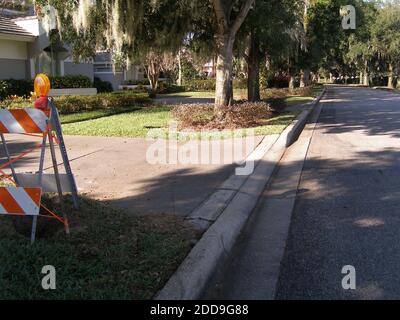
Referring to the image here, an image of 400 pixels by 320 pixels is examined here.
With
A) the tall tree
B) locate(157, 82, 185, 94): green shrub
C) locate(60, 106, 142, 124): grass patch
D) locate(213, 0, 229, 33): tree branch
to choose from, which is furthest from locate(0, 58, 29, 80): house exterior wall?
the tall tree

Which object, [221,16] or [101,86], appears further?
[101,86]

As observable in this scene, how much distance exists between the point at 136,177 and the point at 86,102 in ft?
40.4

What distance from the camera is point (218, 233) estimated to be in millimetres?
5000

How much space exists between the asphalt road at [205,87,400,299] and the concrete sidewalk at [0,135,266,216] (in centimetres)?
101

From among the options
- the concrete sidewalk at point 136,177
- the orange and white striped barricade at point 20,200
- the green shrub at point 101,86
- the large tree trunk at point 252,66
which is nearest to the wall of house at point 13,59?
the green shrub at point 101,86

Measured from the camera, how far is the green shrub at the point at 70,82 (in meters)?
25.4

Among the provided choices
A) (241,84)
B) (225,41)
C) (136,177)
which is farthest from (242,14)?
(241,84)

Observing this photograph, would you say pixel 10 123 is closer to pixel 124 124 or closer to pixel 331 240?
pixel 331 240

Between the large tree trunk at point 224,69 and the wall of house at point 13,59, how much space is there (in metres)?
13.8

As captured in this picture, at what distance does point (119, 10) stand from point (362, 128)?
7.77 m

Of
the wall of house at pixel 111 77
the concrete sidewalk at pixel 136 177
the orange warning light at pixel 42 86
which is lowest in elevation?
the concrete sidewalk at pixel 136 177

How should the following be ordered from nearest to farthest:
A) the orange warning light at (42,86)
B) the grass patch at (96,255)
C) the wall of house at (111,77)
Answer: the grass patch at (96,255) < the orange warning light at (42,86) < the wall of house at (111,77)

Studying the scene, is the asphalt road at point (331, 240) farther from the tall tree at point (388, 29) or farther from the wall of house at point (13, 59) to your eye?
the tall tree at point (388, 29)
